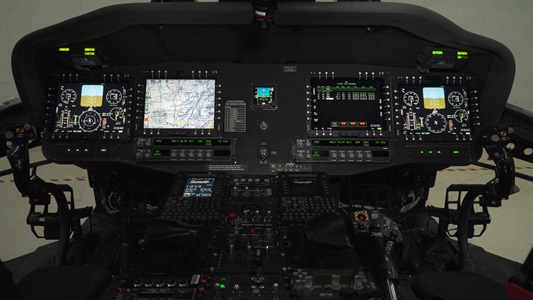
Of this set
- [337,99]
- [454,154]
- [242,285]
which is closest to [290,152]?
[337,99]

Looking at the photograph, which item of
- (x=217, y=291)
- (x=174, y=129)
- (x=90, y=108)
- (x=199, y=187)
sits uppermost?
(x=90, y=108)

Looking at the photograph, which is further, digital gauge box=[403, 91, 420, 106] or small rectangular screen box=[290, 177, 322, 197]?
digital gauge box=[403, 91, 420, 106]

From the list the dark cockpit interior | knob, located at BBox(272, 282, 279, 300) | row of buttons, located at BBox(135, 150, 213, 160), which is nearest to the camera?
knob, located at BBox(272, 282, 279, 300)

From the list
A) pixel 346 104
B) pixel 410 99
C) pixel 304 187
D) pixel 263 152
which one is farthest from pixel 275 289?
pixel 410 99

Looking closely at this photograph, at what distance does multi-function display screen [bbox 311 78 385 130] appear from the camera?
8.09 feet

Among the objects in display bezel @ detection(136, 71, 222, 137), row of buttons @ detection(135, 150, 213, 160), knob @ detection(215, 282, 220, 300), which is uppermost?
display bezel @ detection(136, 71, 222, 137)

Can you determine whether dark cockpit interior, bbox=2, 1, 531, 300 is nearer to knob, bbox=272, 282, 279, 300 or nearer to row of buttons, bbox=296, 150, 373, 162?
row of buttons, bbox=296, 150, 373, 162

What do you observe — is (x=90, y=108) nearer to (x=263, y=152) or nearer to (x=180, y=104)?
(x=180, y=104)

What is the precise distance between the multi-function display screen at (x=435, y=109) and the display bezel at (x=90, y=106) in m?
1.48

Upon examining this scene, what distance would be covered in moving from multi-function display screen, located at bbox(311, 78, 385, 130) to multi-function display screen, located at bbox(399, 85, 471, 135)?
142 mm

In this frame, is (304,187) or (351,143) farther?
(351,143)

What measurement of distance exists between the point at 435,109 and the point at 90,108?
1.86m

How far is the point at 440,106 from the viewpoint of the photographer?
2.48 meters

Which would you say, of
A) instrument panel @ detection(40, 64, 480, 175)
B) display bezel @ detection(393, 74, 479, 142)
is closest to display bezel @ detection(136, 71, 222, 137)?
instrument panel @ detection(40, 64, 480, 175)
